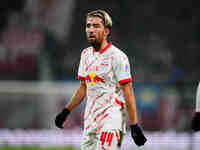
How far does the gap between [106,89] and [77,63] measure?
7.46m

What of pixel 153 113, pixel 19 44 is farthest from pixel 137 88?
pixel 19 44

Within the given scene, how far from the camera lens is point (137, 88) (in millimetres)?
12477

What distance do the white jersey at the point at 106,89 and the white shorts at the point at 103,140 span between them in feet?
0.17

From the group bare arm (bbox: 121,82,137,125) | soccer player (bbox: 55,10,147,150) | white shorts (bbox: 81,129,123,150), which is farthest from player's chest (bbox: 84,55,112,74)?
white shorts (bbox: 81,129,123,150)

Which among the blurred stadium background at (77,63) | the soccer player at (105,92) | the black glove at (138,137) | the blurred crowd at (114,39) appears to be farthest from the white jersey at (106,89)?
the blurred crowd at (114,39)

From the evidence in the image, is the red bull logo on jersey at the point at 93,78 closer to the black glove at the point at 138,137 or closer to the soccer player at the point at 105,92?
the soccer player at the point at 105,92

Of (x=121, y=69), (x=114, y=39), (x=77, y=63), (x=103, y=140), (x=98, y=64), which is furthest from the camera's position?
(x=114, y=39)

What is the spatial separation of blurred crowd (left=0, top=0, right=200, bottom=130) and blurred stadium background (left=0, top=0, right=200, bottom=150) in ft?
0.08

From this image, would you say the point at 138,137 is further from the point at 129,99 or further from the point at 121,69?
the point at 121,69

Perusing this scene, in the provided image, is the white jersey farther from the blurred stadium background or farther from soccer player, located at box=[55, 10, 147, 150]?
the blurred stadium background

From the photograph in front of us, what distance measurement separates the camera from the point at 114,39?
1341 cm

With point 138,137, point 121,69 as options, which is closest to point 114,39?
point 121,69

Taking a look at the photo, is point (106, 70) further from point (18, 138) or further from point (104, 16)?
point (18, 138)

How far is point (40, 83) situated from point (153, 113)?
8.63 feet
